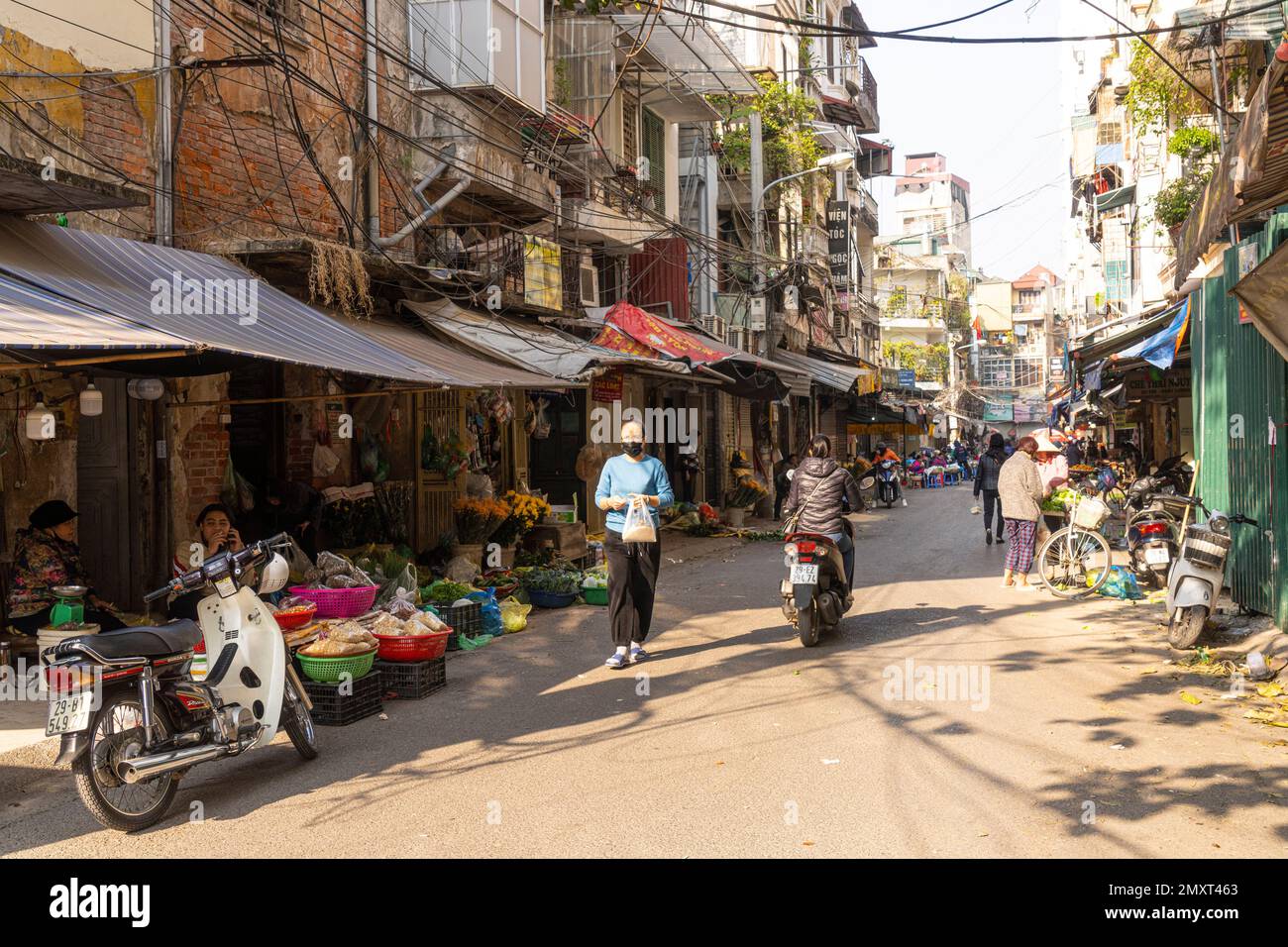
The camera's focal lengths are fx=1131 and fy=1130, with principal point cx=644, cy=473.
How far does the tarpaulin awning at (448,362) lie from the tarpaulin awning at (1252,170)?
595cm

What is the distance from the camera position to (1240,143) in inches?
263

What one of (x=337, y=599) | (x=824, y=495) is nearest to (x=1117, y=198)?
(x=824, y=495)

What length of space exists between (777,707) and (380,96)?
35.4 ft

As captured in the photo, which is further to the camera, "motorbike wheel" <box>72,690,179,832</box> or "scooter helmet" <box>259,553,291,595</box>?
"scooter helmet" <box>259,553,291,595</box>

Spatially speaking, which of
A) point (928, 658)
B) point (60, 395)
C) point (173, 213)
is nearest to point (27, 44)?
point (173, 213)

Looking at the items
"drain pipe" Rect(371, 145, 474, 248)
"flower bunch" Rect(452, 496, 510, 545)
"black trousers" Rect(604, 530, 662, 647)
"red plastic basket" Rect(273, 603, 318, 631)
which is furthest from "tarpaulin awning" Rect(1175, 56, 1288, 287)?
"drain pipe" Rect(371, 145, 474, 248)

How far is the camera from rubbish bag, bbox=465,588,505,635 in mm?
11405

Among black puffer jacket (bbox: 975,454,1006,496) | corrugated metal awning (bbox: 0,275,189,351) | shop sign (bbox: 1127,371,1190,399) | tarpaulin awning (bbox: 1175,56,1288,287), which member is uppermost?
tarpaulin awning (bbox: 1175,56,1288,287)

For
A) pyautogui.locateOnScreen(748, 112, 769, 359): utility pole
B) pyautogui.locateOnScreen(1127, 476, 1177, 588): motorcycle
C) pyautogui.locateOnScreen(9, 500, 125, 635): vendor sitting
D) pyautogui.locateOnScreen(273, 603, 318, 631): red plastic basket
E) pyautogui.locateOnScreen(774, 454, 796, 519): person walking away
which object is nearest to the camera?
pyautogui.locateOnScreen(9, 500, 125, 635): vendor sitting

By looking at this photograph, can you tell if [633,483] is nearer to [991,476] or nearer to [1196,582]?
[1196,582]

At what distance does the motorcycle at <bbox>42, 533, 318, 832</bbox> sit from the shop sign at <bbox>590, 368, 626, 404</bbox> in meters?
11.5

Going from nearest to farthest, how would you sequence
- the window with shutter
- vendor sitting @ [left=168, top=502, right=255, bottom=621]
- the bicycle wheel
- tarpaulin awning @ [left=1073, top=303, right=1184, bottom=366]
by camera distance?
vendor sitting @ [left=168, top=502, right=255, bottom=621] → the bicycle wheel → tarpaulin awning @ [left=1073, top=303, right=1184, bottom=366] → the window with shutter

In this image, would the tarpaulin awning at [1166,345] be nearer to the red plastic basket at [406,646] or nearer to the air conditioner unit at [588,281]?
the air conditioner unit at [588,281]

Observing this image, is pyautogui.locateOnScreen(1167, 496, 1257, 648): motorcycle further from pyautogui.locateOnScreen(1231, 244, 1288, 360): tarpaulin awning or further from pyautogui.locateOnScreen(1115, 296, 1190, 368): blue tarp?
pyautogui.locateOnScreen(1115, 296, 1190, 368): blue tarp
